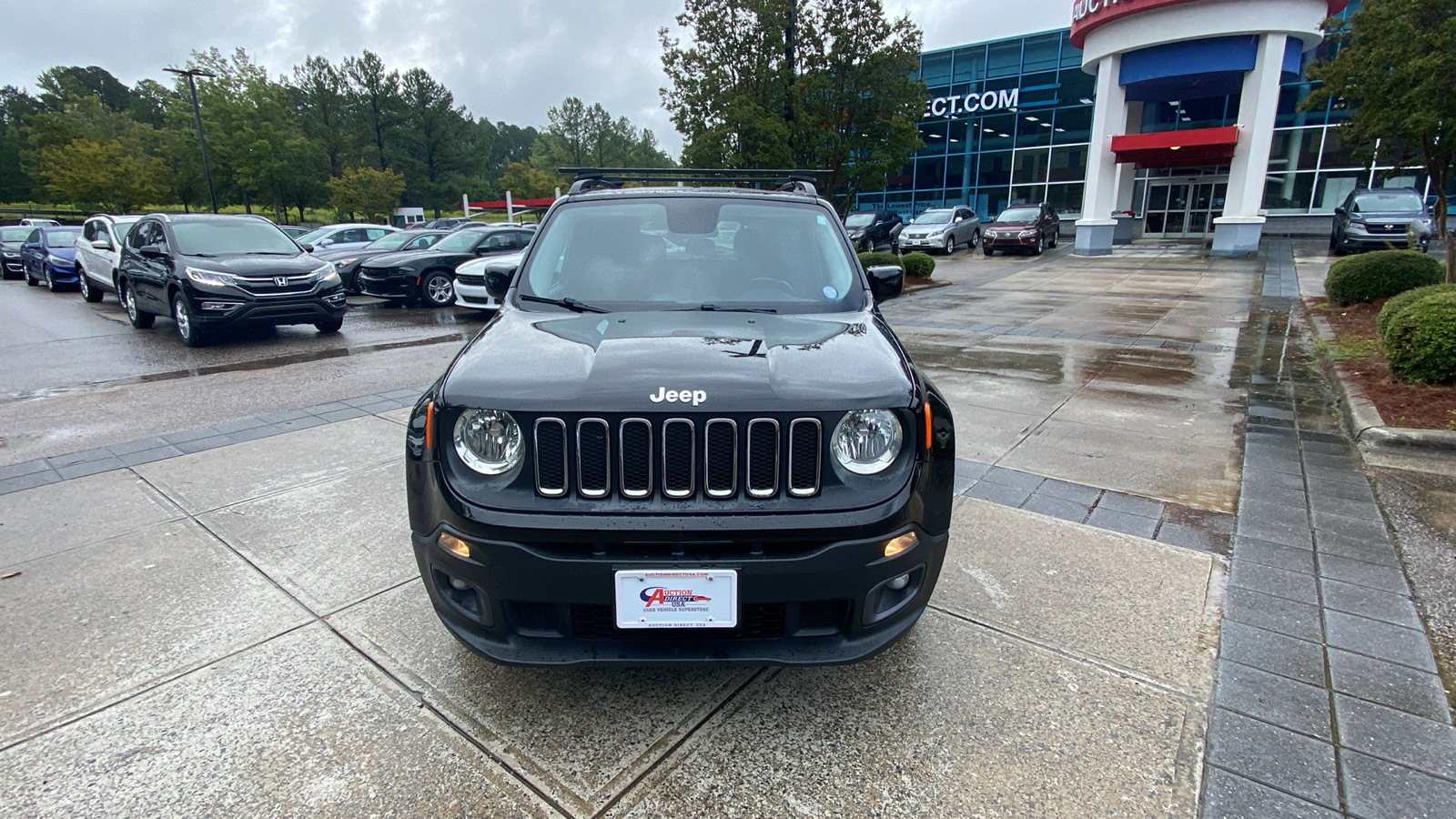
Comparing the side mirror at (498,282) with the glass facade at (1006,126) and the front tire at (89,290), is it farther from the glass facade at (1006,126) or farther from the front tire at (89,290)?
the glass facade at (1006,126)

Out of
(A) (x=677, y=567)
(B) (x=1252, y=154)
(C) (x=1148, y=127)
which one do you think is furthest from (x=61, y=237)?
(C) (x=1148, y=127)

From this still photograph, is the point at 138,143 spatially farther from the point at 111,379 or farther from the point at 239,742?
the point at 239,742

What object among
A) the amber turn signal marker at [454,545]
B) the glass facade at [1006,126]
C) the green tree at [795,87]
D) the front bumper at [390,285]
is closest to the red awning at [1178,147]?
the glass facade at [1006,126]

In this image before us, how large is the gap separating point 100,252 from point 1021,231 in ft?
76.9

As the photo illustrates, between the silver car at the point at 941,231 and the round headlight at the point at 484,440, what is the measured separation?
23361 millimetres

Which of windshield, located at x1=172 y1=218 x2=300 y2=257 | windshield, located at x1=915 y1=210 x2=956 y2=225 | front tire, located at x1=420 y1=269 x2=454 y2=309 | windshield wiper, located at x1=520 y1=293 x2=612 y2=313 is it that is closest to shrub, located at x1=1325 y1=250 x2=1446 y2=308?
windshield wiper, located at x1=520 y1=293 x2=612 y2=313

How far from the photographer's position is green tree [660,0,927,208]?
12.3m

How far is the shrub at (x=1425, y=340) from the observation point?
5742 millimetres

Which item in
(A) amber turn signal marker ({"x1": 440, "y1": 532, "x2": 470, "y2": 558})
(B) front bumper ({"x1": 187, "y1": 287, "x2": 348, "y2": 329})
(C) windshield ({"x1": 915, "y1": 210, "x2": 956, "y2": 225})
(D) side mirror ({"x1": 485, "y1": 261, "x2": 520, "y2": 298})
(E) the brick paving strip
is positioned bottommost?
(E) the brick paving strip

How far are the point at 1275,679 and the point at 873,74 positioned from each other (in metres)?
12.6

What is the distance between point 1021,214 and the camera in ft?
80.2

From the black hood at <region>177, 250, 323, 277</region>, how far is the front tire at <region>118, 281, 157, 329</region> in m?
2.30

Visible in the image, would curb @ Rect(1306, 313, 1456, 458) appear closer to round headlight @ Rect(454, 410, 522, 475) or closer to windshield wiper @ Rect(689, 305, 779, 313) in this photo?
windshield wiper @ Rect(689, 305, 779, 313)

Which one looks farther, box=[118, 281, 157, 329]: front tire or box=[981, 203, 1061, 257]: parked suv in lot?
box=[981, 203, 1061, 257]: parked suv in lot
